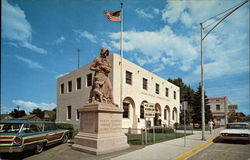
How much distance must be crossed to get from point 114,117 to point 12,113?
59536 millimetres

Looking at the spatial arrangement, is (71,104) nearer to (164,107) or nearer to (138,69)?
(138,69)

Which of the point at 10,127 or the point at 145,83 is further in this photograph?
the point at 145,83

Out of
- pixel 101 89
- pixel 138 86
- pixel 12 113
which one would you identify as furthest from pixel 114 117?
pixel 12 113

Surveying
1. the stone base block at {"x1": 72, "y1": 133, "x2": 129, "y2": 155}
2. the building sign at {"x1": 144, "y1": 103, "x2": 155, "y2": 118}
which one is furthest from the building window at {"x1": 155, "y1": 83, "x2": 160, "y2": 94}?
the stone base block at {"x1": 72, "y1": 133, "x2": 129, "y2": 155}

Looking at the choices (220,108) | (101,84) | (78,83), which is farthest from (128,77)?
(220,108)

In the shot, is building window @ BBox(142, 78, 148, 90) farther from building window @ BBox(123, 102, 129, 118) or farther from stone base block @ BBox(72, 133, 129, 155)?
stone base block @ BBox(72, 133, 129, 155)

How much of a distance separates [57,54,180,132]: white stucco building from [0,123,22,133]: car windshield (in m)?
10.7

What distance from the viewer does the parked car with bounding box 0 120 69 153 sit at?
7.40m

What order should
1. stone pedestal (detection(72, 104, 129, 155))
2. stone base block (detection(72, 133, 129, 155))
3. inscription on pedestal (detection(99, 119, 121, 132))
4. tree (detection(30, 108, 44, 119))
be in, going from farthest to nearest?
1. tree (detection(30, 108, 44, 119))
2. inscription on pedestal (detection(99, 119, 121, 132))
3. stone pedestal (detection(72, 104, 129, 155))
4. stone base block (detection(72, 133, 129, 155))

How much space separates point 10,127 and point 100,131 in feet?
13.6

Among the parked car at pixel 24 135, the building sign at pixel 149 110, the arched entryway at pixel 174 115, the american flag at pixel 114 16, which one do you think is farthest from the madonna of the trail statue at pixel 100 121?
the arched entryway at pixel 174 115

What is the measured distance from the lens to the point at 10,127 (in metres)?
8.25

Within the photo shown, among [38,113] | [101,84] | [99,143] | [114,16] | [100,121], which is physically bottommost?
[38,113]

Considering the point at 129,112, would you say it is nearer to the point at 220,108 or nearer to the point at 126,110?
the point at 126,110
